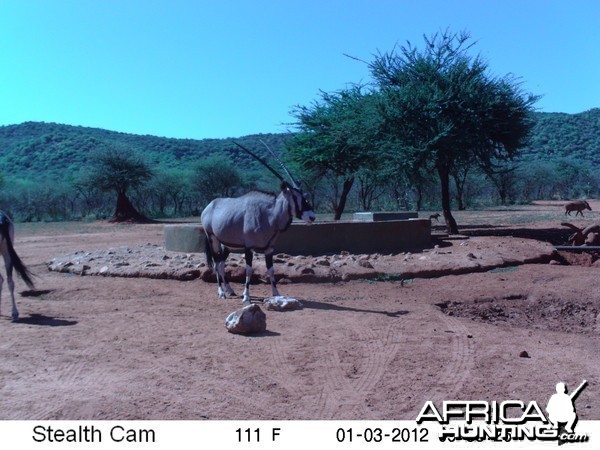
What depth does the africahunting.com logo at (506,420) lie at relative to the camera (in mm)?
4539

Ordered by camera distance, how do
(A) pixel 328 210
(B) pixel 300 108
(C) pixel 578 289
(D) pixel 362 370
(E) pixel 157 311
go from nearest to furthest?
(D) pixel 362 370
(E) pixel 157 311
(C) pixel 578 289
(B) pixel 300 108
(A) pixel 328 210

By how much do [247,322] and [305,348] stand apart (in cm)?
93

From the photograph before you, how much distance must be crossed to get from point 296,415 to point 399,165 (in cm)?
1592

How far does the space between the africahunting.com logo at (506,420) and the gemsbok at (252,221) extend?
4.75m

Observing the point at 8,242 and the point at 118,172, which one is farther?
the point at 118,172

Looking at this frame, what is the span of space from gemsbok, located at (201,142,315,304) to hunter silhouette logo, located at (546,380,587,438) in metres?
4.89

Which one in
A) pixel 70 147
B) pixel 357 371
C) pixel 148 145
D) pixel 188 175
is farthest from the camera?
pixel 148 145

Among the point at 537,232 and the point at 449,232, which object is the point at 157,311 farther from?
the point at 537,232

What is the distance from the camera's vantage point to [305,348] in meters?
7.25

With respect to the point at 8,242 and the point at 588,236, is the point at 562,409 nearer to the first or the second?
the point at 8,242

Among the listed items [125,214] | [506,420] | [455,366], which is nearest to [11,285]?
[455,366]

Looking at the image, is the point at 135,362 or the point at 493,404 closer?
the point at 493,404

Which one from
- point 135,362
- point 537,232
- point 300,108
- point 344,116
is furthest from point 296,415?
point 300,108

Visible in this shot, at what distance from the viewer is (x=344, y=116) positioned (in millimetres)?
24828
